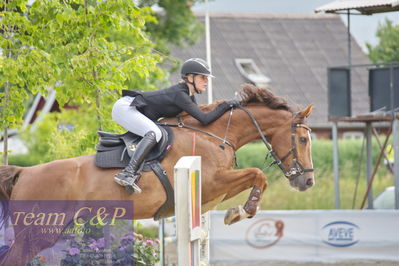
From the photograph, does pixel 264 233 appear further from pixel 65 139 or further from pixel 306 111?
pixel 306 111

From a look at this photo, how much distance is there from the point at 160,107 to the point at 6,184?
1614 millimetres

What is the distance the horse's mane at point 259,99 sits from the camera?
7.38m

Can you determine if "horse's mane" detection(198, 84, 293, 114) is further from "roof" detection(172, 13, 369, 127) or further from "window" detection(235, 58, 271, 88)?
"window" detection(235, 58, 271, 88)

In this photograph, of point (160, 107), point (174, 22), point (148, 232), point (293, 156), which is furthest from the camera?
point (174, 22)

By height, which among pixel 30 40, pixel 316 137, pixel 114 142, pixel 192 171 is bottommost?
pixel 192 171

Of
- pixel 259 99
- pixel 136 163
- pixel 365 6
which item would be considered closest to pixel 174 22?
pixel 365 6

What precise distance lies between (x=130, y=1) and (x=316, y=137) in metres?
25.4

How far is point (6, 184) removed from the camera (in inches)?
277

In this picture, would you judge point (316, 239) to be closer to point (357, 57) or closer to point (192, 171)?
point (192, 171)

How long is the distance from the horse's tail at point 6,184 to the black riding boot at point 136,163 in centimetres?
105

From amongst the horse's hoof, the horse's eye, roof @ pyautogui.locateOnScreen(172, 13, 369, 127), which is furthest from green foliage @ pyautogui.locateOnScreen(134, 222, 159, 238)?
roof @ pyautogui.locateOnScreen(172, 13, 369, 127)

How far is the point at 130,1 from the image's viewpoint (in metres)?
8.96

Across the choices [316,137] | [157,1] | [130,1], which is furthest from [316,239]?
[316,137]

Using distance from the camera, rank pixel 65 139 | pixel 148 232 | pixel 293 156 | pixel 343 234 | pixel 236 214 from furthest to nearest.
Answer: pixel 65 139
pixel 148 232
pixel 343 234
pixel 293 156
pixel 236 214
